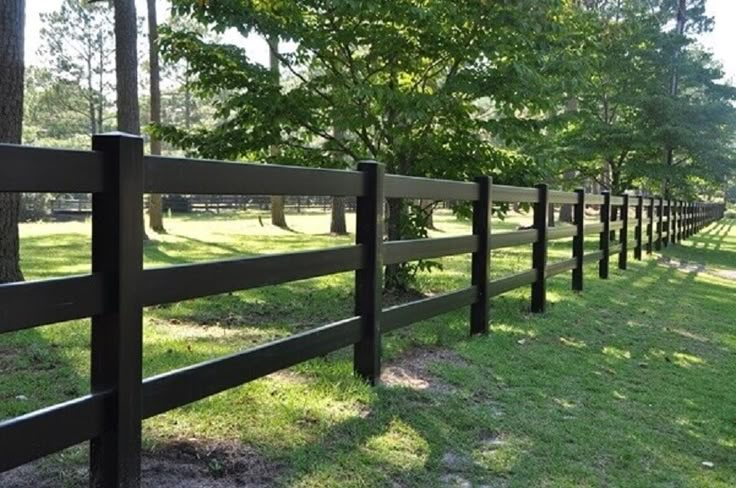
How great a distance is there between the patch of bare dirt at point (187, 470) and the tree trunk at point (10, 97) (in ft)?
12.1

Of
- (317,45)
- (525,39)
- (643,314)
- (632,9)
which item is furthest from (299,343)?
(632,9)

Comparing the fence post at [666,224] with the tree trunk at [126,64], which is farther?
the fence post at [666,224]

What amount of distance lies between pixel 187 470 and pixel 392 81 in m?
5.00

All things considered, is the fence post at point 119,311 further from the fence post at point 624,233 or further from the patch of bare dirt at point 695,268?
the patch of bare dirt at point 695,268

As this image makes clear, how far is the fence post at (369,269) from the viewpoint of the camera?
143 inches

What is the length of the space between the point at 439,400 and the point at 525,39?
13.0 feet

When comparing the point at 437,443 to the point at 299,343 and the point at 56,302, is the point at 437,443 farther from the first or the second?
the point at 56,302

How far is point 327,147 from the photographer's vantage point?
23.0 ft

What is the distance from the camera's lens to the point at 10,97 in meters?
5.48

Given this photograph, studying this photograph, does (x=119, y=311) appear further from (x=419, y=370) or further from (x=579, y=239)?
(x=579, y=239)

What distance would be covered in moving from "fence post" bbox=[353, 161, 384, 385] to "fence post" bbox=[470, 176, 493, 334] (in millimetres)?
1590

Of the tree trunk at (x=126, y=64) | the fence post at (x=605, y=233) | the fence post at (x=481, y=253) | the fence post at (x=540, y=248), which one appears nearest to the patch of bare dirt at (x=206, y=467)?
the fence post at (x=481, y=253)

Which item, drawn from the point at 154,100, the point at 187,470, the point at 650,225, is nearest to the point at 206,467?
the point at 187,470

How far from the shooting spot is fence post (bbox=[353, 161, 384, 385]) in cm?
364
